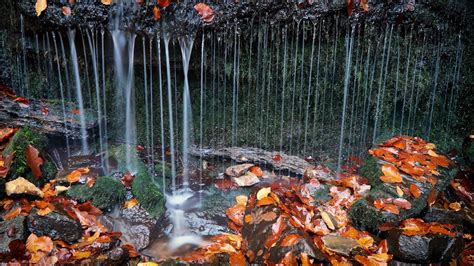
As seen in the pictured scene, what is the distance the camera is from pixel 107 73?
6406 millimetres

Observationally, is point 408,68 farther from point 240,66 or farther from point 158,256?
point 158,256

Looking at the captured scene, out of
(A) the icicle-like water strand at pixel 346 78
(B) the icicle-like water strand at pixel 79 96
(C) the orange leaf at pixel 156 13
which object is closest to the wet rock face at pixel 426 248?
(A) the icicle-like water strand at pixel 346 78

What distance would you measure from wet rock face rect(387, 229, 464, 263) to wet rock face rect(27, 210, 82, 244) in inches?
151

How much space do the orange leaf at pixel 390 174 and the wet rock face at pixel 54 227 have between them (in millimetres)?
4120

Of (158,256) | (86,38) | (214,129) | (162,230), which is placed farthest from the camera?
(214,129)

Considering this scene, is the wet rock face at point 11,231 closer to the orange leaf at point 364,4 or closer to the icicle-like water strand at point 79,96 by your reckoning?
the icicle-like water strand at point 79,96

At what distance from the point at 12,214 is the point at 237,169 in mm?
3333

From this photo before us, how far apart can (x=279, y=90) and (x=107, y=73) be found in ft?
10.3

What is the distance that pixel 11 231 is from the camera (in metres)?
4.04

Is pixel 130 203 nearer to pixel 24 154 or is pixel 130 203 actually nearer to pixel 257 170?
pixel 24 154

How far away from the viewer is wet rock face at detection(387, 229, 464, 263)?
399 cm

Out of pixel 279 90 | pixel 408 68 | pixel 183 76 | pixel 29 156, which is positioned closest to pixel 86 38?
pixel 183 76

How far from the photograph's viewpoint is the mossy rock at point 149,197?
514 cm

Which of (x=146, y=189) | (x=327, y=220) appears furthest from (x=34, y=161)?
(x=327, y=220)
